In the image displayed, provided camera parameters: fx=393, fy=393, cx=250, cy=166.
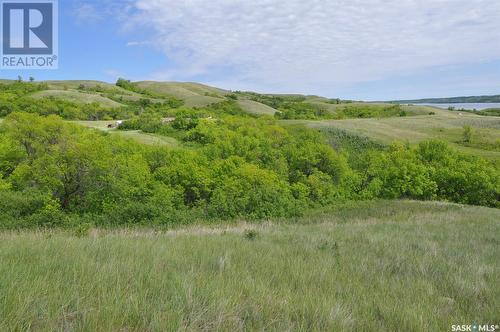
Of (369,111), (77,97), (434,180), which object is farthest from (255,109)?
(434,180)

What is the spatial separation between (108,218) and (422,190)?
3572 cm

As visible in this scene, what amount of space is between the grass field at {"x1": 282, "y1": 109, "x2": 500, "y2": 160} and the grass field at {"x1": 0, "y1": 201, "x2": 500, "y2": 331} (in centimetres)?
6395

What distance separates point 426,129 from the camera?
8356 cm

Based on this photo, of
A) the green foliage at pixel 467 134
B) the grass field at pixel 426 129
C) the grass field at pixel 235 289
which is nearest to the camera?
the grass field at pixel 235 289

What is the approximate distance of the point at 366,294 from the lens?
14.0 feet

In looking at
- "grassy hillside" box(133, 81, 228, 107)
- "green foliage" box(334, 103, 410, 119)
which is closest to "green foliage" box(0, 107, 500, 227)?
"green foliage" box(334, 103, 410, 119)

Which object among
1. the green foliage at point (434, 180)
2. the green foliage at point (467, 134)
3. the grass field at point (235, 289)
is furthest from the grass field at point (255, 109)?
the grass field at point (235, 289)

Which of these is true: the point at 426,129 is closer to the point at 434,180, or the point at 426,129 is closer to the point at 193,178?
the point at 434,180

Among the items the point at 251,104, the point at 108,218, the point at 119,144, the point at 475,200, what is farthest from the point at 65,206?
the point at 251,104

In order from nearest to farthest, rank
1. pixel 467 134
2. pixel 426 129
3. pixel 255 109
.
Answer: pixel 467 134 → pixel 426 129 → pixel 255 109

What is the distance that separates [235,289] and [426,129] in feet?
290

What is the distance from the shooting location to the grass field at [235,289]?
10.5 ft

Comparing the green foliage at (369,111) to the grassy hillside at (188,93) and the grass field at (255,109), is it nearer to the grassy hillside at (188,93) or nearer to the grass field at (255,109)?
the grass field at (255,109)

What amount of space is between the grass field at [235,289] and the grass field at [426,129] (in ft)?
210
